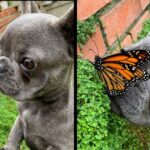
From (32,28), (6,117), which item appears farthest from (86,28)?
(6,117)

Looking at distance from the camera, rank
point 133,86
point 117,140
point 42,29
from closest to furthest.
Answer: point 42,29
point 133,86
point 117,140

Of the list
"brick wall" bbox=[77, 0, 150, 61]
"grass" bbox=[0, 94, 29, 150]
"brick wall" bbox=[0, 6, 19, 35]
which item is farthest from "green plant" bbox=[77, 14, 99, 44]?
"grass" bbox=[0, 94, 29, 150]

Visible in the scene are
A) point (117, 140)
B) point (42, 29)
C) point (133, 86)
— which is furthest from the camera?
point (117, 140)

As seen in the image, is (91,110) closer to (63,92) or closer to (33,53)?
(63,92)

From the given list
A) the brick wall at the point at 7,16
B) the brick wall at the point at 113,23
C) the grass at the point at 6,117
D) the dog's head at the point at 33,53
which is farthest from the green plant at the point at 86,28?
the grass at the point at 6,117

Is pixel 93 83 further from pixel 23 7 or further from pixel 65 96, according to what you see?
pixel 23 7

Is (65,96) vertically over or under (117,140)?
over

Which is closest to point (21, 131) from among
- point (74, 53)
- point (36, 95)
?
Result: point (36, 95)
